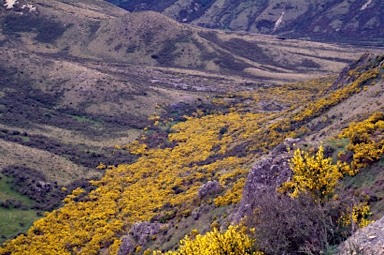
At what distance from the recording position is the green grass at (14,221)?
4559 cm

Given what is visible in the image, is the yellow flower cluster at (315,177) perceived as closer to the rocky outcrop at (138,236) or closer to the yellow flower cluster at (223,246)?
the yellow flower cluster at (223,246)

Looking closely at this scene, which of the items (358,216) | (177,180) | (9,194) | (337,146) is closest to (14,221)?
(9,194)

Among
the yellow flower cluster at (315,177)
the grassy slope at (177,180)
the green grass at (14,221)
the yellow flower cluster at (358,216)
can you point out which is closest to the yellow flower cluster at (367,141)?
the yellow flower cluster at (358,216)

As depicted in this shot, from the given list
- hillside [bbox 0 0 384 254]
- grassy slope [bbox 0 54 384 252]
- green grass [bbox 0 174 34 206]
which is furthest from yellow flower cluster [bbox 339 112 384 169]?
green grass [bbox 0 174 34 206]

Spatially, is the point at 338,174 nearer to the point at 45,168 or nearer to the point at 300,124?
the point at 300,124

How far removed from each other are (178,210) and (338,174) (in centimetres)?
2007

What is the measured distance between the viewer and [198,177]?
173 feet

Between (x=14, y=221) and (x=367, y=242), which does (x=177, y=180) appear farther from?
(x=367, y=242)

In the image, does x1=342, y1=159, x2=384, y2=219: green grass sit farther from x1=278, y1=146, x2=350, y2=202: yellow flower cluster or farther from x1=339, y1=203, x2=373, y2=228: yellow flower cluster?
x1=278, y1=146, x2=350, y2=202: yellow flower cluster

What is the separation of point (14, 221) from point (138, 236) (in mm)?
18632

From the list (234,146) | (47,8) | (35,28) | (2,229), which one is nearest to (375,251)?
(2,229)

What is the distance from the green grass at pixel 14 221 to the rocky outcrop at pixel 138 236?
15.1 metres

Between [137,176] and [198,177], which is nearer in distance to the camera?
[198,177]

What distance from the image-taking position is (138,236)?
127 ft
